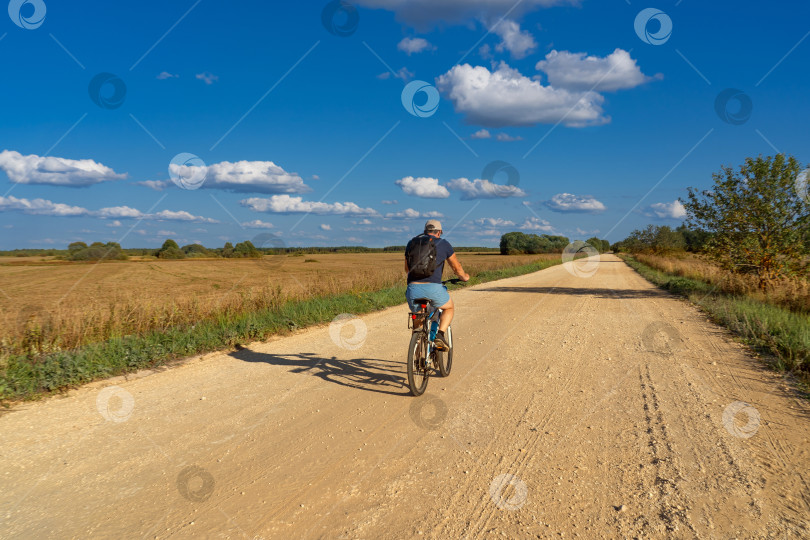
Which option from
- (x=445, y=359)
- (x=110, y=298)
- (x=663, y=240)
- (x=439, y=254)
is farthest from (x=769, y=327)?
(x=663, y=240)

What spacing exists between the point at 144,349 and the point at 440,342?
4772 mm

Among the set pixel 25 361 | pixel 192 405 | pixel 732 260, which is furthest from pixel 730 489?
pixel 732 260

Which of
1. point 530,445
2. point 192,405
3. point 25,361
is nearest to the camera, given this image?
point 530,445

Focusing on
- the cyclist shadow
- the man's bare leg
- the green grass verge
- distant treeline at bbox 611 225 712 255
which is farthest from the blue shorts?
distant treeline at bbox 611 225 712 255

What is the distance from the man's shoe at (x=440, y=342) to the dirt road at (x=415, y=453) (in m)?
0.54

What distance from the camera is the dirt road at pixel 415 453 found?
302 cm

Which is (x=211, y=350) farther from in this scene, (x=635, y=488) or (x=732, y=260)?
(x=732, y=260)

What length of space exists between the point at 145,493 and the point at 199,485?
1.22 ft

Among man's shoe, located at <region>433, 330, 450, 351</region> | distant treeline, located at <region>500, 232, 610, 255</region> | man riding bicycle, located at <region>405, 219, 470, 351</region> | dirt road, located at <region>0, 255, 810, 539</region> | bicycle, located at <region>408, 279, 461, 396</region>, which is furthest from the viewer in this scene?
distant treeline, located at <region>500, 232, 610, 255</region>

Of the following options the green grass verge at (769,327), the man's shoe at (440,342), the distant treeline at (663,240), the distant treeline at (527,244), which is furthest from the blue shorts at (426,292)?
the distant treeline at (527,244)

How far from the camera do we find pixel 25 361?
6102 millimetres

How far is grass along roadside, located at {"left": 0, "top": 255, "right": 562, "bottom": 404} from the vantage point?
572 cm

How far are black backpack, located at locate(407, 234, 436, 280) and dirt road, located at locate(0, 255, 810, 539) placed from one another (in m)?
1.56

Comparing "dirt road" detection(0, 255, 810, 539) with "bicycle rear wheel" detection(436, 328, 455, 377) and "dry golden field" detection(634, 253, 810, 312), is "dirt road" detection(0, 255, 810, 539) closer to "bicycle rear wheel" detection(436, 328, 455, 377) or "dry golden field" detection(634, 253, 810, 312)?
"bicycle rear wheel" detection(436, 328, 455, 377)
